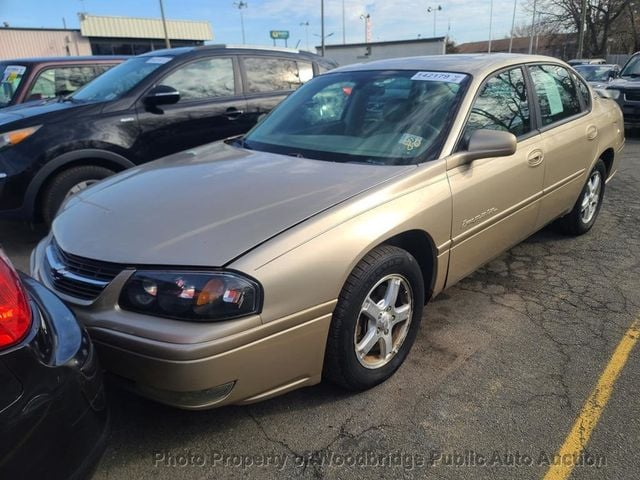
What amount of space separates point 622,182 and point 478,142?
507 centimetres

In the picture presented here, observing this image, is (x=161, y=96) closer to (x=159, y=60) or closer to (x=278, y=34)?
(x=159, y=60)

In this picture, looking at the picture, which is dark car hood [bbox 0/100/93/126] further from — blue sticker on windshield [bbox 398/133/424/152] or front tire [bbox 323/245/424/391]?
front tire [bbox 323/245/424/391]

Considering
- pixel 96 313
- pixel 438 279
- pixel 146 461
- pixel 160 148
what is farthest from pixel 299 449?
pixel 160 148

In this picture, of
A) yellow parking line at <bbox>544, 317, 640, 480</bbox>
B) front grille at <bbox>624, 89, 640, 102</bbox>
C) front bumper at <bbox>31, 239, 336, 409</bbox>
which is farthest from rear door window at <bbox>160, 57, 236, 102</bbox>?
front grille at <bbox>624, 89, 640, 102</bbox>

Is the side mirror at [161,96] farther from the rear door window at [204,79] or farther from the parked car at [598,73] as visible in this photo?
the parked car at [598,73]

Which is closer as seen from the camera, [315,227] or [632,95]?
[315,227]

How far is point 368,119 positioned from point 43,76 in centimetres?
593

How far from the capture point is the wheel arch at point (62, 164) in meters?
4.45

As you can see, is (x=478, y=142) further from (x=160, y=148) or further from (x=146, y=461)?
(x=160, y=148)

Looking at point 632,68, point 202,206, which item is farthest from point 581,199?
point 632,68

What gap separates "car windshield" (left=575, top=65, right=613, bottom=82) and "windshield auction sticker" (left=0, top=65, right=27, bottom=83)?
1430 cm

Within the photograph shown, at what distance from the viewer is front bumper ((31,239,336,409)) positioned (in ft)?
6.20

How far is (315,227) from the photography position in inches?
84.7

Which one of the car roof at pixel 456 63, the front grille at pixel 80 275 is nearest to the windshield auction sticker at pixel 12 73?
the car roof at pixel 456 63
